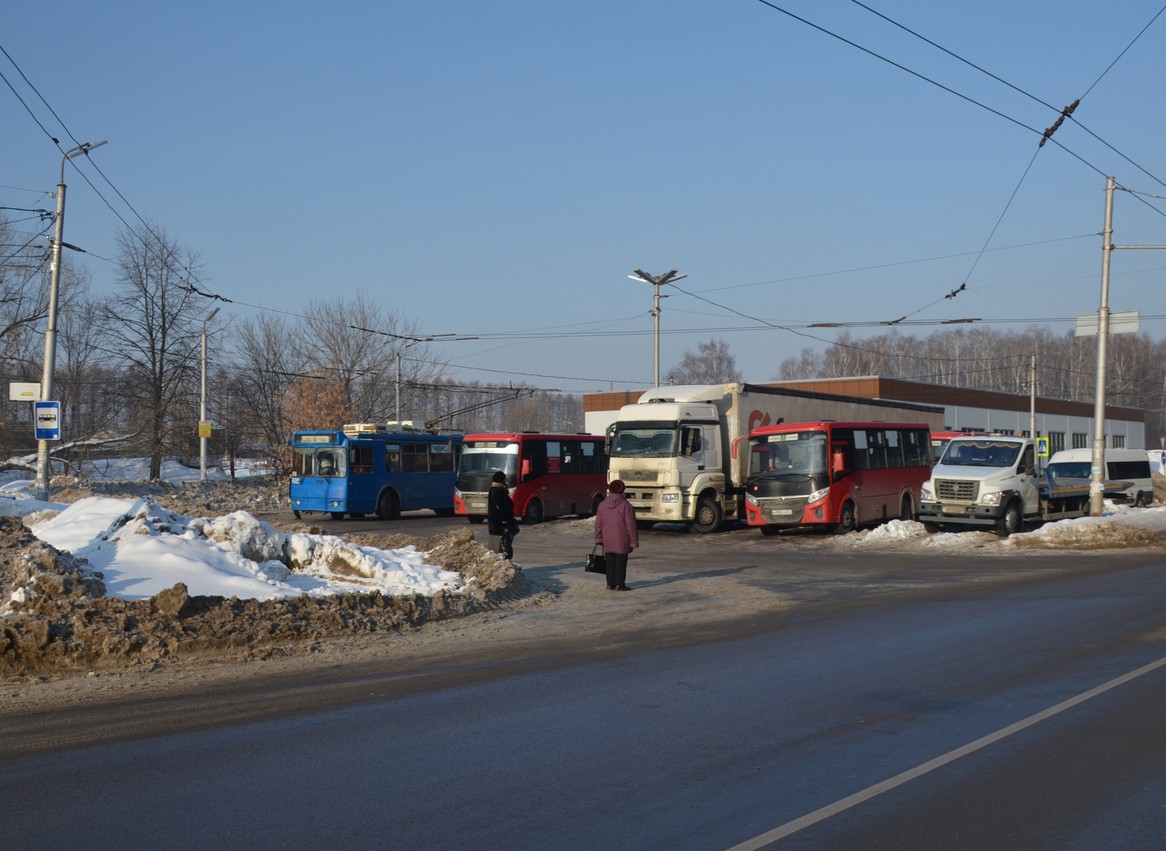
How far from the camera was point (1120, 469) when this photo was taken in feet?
151

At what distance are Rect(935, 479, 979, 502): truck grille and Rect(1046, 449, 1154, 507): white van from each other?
17632 mm

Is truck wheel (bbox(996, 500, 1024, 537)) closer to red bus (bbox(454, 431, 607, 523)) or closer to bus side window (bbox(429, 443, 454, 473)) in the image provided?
red bus (bbox(454, 431, 607, 523))

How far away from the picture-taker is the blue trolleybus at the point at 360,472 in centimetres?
3628

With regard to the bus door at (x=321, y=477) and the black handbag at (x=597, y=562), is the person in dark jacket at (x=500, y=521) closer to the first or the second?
the black handbag at (x=597, y=562)

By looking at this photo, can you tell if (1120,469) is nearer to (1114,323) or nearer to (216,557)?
(1114,323)

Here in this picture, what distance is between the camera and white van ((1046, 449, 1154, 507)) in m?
43.7

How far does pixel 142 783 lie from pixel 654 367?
124ft

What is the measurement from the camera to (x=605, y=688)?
9367mm

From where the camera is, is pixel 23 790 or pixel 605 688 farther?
pixel 605 688

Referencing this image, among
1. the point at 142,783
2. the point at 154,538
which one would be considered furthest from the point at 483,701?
the point at 154,538

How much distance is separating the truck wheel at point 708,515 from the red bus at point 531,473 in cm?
640

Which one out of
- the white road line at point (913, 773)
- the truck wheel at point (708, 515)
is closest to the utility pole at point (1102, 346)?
the truck wheel at point (708, 515)

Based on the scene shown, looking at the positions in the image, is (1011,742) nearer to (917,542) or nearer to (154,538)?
(154,538)

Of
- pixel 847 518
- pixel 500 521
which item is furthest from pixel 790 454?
pixel 500 521
